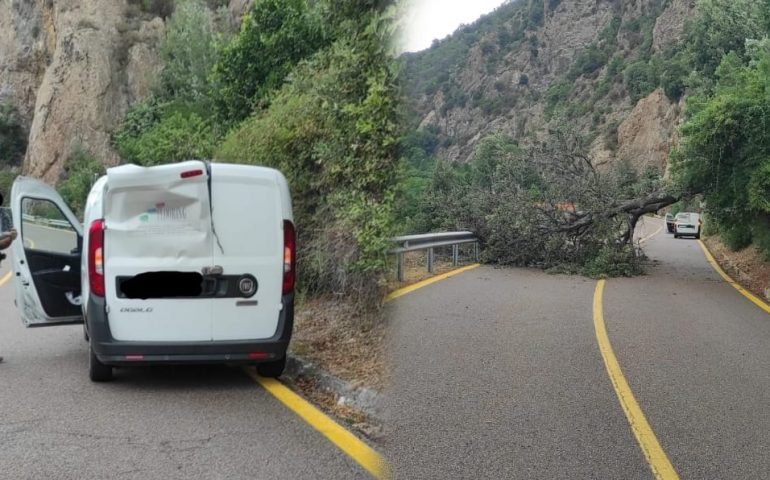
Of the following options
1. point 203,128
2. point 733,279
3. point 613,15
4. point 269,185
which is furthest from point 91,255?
point 613,15

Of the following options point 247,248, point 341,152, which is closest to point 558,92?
point 341,152

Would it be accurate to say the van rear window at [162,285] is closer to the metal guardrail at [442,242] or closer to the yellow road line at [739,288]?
the metal guardrail at [442,242]

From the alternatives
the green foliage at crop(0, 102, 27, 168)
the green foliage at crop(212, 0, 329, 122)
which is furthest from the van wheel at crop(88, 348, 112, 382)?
the green foliage at crop(0, 102, 27, 168)

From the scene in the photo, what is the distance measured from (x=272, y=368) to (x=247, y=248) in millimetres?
1251

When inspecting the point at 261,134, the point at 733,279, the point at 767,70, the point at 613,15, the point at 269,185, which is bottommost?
the point at 733,279

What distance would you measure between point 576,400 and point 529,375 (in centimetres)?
81

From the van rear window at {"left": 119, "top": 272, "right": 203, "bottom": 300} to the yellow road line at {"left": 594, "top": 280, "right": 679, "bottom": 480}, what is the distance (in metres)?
3.70

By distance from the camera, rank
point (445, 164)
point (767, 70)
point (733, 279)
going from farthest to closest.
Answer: point (733, 279) < point (767, 70) < point (445, 164)

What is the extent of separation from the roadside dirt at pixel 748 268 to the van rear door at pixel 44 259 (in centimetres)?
1298

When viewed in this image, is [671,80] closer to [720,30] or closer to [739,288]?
[720,30]

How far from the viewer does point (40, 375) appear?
25.7 ft

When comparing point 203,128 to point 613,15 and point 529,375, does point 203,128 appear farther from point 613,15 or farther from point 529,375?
point 613,15

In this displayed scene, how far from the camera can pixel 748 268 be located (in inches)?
878

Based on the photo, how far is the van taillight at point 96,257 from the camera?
6.76 metres
